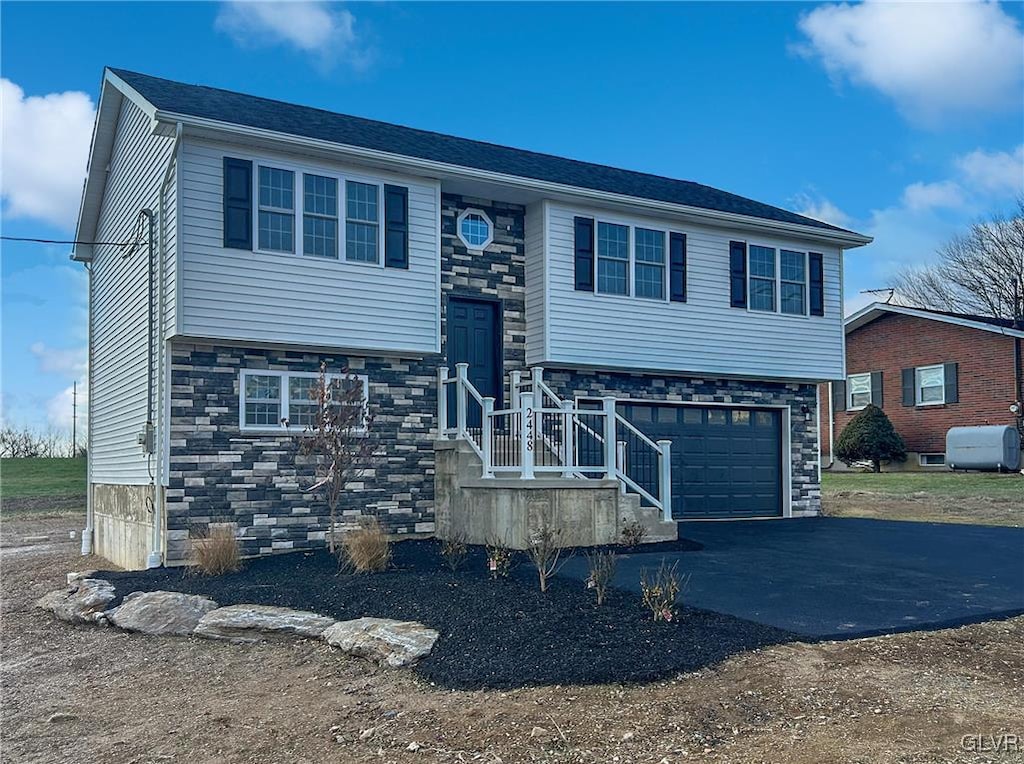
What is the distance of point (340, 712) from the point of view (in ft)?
20.3

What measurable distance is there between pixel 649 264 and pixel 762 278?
248 centimetres

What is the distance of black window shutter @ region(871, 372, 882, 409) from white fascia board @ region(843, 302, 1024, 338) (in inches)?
66.6

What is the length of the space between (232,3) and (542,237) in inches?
218

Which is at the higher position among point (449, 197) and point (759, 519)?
point (449, 197)

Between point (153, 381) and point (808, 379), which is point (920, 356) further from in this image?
point (153, 381)

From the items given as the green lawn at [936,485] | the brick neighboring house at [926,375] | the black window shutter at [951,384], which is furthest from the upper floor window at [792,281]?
the black window shutter at [951,384]

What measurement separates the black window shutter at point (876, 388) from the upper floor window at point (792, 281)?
12.7 meters

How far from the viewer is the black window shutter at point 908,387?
26953mm

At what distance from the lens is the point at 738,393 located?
16.5 meters

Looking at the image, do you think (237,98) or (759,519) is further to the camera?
(759,519)

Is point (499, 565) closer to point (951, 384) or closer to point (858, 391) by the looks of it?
point (951, 384)

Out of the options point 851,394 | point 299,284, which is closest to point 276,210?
point 299,284

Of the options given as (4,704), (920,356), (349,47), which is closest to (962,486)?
(920,356)

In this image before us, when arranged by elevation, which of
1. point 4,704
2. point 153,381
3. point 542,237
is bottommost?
point 4,704
